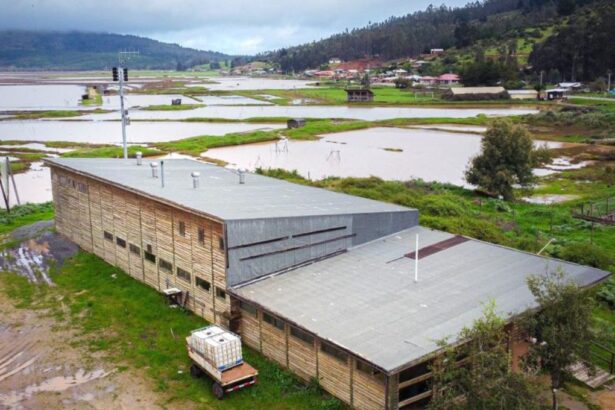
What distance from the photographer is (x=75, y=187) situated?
98.7 ft

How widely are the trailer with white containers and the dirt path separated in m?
1.72

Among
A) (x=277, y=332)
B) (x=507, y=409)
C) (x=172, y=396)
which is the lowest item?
(x=172, y=396)

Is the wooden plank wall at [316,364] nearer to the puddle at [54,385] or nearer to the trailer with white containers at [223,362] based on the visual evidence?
the trailer with white containers at [223,362]

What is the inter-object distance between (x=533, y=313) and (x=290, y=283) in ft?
25.6

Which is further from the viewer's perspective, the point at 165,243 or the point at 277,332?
the point at 165,243

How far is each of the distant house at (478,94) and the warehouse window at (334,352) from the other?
361 feet

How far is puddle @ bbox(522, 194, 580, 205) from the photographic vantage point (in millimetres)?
42281

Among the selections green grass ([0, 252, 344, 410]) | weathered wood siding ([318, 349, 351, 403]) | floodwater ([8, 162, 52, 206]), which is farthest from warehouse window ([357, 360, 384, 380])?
floodwater ([8, 162, 52, 206])

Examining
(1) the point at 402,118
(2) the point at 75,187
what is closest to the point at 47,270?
(2) the point at 75,187

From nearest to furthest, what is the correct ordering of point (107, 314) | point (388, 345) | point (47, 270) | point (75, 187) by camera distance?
point (388, 345)
point (107, 314)
point (47, 270)
point (75, 187)

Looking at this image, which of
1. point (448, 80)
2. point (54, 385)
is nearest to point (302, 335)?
point (54, 385)

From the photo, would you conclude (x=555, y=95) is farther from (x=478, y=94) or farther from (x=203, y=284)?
(x=203, y=284)

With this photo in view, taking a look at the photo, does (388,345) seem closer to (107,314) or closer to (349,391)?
(349,391)

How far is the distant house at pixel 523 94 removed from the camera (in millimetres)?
115938
